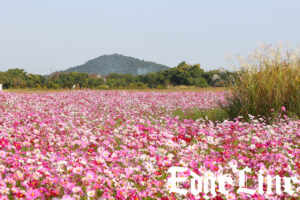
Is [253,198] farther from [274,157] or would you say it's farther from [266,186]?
[274,157]

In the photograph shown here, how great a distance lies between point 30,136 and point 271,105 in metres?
6.61

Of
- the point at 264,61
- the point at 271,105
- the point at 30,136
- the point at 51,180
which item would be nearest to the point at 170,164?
the point at 51,180

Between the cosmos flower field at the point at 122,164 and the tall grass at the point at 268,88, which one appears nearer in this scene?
the cosmos flower field at the point at 122,164

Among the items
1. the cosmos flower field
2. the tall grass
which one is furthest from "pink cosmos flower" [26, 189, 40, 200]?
the tall grass

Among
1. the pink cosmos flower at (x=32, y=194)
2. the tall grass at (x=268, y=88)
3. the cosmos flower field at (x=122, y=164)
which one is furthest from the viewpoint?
the tall grass at (x=268, y=88)

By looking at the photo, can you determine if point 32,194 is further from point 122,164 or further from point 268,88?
point 268,88

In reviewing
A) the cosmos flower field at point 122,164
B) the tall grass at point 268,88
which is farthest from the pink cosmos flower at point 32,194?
the tall grass at point 268,88

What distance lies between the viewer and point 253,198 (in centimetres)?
333

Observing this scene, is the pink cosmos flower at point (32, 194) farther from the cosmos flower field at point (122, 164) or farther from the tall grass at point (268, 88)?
the tall grass at point (268, 88)

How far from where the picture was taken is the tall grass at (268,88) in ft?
29.0

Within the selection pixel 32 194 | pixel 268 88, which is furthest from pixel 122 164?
pixel 268 88

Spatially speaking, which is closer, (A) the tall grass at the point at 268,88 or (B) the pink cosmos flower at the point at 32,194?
(B) the pink cosmos flower at the point at 32,194

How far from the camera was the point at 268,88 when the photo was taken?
8.78 meters

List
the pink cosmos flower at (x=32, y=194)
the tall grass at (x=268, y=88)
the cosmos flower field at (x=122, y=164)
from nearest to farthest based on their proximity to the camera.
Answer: the pink cosmos flower at (x=32, y=194) → the cosmos flower field at (x=122, y=164) → the tall grass at (x=268, y=88)
